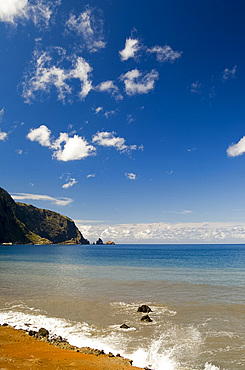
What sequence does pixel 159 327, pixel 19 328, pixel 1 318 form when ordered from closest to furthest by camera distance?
pixel 19 328, pixel 159 327, pixel 1 318

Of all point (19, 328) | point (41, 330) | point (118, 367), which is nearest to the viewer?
point (118, 367)

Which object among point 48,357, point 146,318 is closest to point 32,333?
point 48,357

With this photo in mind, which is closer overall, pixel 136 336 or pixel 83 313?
pixel 136 336

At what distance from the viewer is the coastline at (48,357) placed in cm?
1280

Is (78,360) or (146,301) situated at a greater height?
(78,360)

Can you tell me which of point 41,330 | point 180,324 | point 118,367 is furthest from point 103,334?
point 180,324

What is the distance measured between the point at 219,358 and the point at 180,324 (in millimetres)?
7016

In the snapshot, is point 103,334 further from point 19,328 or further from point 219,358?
point 219,358

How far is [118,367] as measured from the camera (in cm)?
1327

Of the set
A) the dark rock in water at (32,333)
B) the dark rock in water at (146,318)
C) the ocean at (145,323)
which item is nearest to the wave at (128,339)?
the ocean at (145,323)

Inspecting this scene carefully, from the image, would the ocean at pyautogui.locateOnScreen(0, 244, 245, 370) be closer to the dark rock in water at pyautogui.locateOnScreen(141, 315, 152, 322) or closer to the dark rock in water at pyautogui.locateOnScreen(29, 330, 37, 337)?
the dark rock in water at pyautogui.locateOnScreen(141, 315, 152, 322)

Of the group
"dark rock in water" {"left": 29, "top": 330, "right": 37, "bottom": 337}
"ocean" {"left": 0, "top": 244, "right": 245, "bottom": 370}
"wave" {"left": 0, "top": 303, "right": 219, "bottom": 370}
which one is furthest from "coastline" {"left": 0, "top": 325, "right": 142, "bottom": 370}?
"ocean" {"left": 0, "top": 244, "right": 245, "bottom": 370}

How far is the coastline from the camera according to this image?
12797 mm

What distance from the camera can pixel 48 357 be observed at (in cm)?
1386
